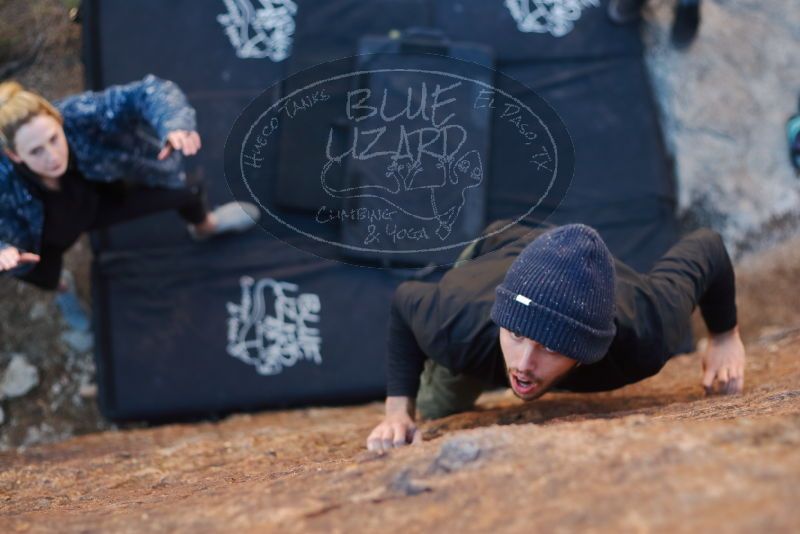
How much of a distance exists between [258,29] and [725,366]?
2.27m

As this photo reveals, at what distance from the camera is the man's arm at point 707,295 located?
5.67ft

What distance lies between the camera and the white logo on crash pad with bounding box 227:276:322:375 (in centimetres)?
294

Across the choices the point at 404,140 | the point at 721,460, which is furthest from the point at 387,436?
the point at 721,460

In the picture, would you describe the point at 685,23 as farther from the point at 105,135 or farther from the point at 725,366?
the point at 105,135

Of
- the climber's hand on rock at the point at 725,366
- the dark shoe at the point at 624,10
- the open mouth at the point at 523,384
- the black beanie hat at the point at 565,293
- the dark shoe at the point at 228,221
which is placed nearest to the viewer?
the black beanie hat at the point at 565,293

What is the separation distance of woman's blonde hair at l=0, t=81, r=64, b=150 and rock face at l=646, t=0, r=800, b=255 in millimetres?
2533

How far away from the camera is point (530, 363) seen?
1.48m

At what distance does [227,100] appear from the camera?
3047 mm

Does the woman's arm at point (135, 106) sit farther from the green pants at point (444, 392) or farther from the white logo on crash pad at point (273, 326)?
the green pants at point (444, 392)

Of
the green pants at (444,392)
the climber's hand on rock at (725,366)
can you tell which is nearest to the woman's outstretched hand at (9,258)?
the green pants at (444,392)

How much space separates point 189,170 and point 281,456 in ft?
4.41

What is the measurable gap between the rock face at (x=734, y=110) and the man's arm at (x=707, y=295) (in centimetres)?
133

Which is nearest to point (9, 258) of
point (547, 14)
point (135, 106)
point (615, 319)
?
point (135, 106)

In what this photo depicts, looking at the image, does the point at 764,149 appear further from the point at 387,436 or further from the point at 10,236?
the point at 10,236
